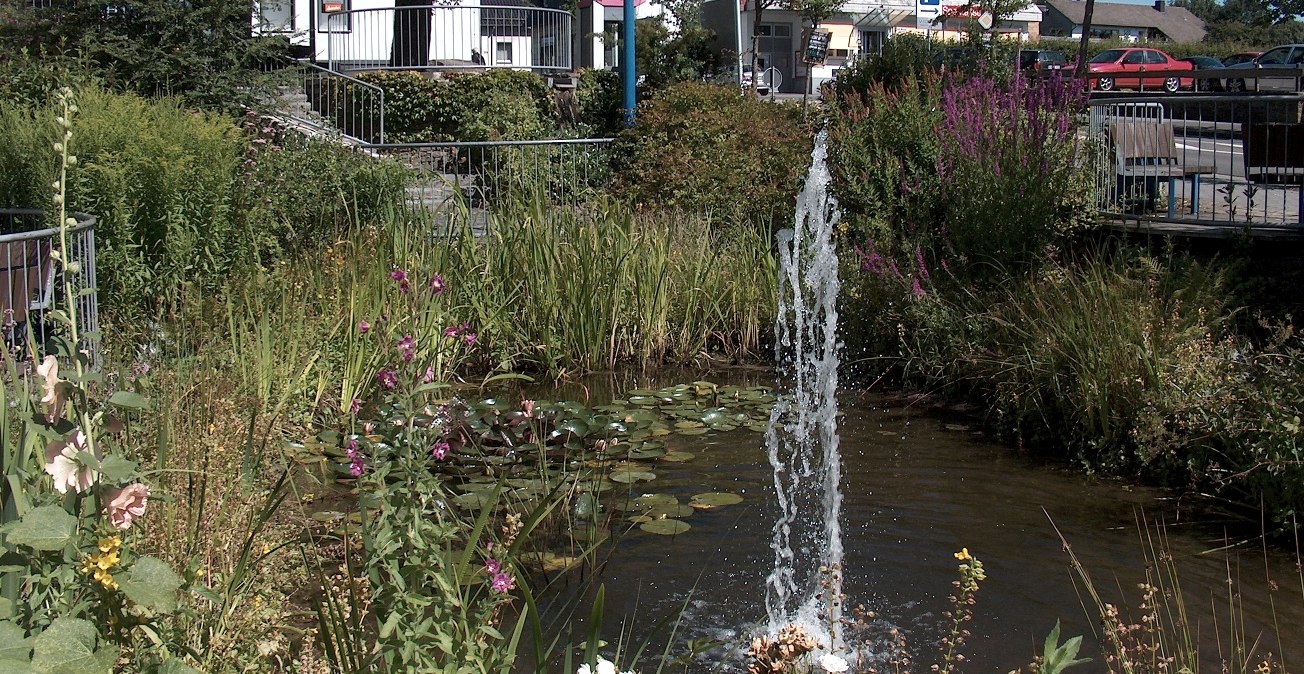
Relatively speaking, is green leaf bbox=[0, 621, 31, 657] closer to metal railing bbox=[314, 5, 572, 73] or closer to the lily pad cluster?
the lily pad cluster

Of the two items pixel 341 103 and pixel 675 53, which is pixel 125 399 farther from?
pixel 341 103

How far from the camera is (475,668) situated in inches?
107

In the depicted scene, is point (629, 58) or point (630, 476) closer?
point (630, 476)

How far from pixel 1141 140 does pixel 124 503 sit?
9.17 m

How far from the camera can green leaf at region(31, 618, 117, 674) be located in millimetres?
2105

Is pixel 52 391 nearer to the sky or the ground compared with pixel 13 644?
nearer to the sky

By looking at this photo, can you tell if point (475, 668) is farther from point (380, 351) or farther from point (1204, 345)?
point (1204, 345)

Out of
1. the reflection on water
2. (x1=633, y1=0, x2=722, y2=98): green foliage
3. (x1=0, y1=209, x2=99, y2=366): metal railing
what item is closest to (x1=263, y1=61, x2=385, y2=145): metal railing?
(x1=633, y1=0, x2=722, y2=98): green foliage

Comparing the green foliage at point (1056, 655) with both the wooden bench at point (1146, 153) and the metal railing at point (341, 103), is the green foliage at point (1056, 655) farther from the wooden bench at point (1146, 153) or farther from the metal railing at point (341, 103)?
the metal railing at point (341, 103)

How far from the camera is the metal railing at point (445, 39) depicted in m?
22.0

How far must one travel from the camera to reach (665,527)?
5.61m

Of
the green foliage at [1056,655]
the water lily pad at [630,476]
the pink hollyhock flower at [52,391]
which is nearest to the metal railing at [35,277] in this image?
the pink hollyhock flower at [52,391]

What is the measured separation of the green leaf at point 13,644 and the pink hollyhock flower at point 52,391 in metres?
0.42

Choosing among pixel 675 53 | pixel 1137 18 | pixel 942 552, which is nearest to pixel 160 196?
pixel 942 552
